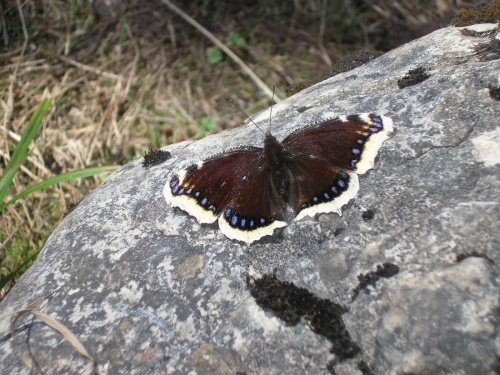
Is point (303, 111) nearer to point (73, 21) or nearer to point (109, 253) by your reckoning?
point (109, 253)

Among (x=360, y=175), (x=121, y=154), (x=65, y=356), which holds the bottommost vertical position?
(x=121, y=154)

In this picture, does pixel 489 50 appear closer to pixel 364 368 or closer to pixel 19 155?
pixel 364 368

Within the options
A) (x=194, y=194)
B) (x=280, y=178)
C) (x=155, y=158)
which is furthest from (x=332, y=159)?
(x=155, y=158)

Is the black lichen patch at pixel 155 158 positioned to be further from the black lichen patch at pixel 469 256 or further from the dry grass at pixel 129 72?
the black lichen patch at pixel 469 256

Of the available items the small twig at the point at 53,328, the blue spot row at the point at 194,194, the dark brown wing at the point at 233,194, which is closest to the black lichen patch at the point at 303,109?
the dark brown wing at the point at 233,194

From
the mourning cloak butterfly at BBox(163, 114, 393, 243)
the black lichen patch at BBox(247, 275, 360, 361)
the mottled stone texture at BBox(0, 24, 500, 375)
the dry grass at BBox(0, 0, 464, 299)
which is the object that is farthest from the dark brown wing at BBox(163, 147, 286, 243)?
the dry grass at BBox(0, 0, 464, 299)

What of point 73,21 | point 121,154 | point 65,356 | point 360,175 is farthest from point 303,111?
point 73,21

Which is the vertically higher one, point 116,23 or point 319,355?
point 116,23
